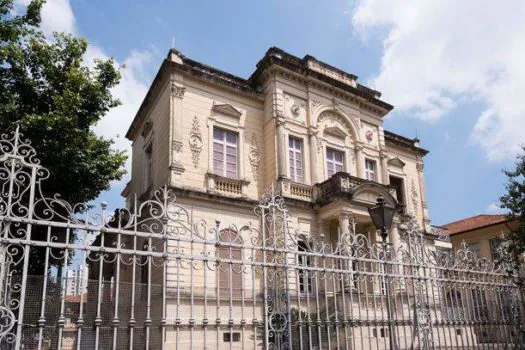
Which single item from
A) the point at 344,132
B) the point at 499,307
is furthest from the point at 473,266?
the point at 344,132

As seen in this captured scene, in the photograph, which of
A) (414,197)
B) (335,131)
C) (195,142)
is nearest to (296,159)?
(335,131)

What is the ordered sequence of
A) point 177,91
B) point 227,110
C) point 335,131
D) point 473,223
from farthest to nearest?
point 473,223, point 335,131, point 227,110, point 177,91

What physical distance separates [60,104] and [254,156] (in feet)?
26.7

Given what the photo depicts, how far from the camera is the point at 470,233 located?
3300cm

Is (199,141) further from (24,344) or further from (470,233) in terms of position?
(470,233)

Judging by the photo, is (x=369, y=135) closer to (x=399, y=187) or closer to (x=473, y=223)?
(x=399, y=187)

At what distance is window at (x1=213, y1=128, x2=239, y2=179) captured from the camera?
700 inches

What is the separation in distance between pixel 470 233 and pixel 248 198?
2177 cm

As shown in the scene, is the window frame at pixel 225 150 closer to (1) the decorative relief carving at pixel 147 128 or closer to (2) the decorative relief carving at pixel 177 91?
(2) the decorative relief carving at pixel 177 91

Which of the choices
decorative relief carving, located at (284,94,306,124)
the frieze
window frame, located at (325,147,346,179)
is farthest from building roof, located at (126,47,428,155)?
window frame, located at (325,147,346,179)

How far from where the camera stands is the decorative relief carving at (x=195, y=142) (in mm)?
17016

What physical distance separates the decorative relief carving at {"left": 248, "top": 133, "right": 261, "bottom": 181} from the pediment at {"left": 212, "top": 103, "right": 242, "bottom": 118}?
108 cm

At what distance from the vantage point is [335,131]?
20.7 m

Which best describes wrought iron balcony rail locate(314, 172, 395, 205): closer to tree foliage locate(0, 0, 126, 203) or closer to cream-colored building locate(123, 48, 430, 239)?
cream-colored building locate(123, 48, 430, 239)
